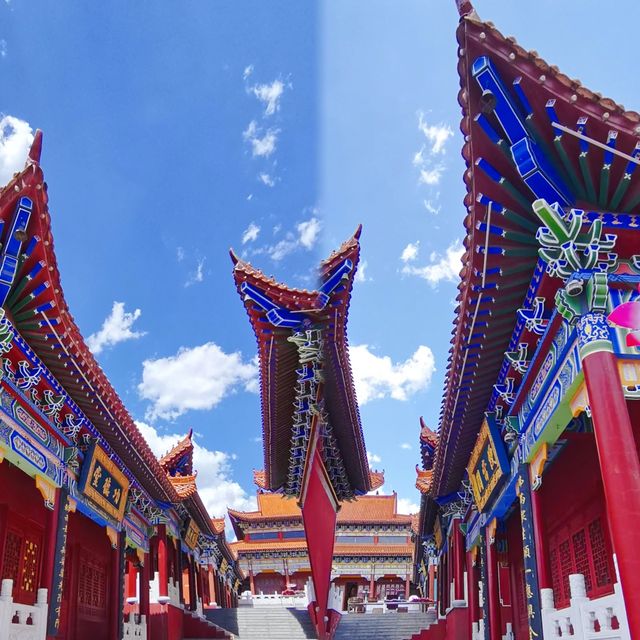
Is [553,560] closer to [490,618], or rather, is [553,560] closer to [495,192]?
[490,618]

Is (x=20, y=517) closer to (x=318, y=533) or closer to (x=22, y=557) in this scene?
(x=22, y=557)

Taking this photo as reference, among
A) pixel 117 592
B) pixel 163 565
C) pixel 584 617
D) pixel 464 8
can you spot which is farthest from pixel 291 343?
pixel 163 565

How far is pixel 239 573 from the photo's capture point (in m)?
42.7

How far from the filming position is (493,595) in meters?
12.3

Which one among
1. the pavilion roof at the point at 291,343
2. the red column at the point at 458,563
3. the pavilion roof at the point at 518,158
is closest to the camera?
the pavilion roof at the point at 518,158

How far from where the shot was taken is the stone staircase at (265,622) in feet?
62.9

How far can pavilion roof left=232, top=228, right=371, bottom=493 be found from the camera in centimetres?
1202

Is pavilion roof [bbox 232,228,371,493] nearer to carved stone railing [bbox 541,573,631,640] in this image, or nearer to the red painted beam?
carved stone railing [bbox 541,573,631,640]

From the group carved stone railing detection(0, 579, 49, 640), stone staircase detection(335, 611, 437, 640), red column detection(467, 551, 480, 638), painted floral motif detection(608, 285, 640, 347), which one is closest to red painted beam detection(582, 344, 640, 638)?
painted floral motif detection(608, 285, 640, 347)

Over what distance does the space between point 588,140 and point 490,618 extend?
958 centimetres

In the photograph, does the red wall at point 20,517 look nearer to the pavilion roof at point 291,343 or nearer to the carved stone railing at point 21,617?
the carved stone railing at point 21,617

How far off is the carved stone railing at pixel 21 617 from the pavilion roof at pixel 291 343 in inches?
219

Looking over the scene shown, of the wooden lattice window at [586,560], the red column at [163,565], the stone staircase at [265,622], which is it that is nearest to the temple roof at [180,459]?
the red column at [163,565]

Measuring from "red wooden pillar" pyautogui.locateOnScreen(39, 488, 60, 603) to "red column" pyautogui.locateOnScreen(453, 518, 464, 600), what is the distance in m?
10.0
